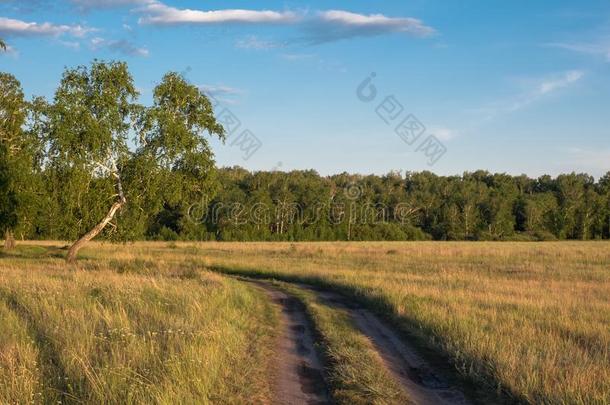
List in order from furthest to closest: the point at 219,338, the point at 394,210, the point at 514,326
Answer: the point at 394,210 → the point at 514,326 → the point at 219,338

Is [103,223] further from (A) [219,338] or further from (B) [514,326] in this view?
(B) [514,326]

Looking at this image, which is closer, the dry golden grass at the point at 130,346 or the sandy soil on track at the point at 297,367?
the dry golden grass at the point at 130,346

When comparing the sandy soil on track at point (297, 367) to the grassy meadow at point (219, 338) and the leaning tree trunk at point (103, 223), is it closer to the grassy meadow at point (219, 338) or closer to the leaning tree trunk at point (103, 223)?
the grassy meadow at point (219, 338)

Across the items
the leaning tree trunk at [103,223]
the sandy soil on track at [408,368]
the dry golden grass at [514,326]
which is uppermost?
the leaning tree trunk at [103,223]

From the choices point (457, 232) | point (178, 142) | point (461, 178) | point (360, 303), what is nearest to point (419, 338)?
point (360, 303)

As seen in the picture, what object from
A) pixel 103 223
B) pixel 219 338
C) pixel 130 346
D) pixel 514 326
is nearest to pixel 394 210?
pixel 103 223

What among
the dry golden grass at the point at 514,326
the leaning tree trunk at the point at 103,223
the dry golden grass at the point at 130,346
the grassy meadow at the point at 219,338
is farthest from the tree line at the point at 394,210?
the dry golden grass at the point at 130,346

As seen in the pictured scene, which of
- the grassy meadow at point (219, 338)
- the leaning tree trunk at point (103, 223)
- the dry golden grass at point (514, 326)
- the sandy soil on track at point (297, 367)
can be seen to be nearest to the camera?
the grassy meadow at point (219, 338)

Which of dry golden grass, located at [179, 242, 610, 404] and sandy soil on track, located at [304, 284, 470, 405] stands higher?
dry golden grass, located at [179, 242, 610, 404]

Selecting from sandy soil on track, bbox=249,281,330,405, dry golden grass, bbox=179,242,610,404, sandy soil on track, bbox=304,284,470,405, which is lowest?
sandy soil on track, bbox=249,281,330,405

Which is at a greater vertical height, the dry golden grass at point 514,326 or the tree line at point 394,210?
the tree line at point 394,210

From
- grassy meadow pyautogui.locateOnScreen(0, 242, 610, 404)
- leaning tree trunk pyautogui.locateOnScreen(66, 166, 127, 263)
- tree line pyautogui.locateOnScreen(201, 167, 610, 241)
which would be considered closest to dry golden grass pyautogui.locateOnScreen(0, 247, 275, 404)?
grassy meadow pyautogui.locateOnScreen(0, 242, 610, 404)

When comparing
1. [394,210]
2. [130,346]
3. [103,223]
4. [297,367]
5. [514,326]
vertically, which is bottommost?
[297,367]

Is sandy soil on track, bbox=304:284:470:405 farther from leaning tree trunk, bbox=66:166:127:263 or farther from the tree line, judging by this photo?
the tree line
